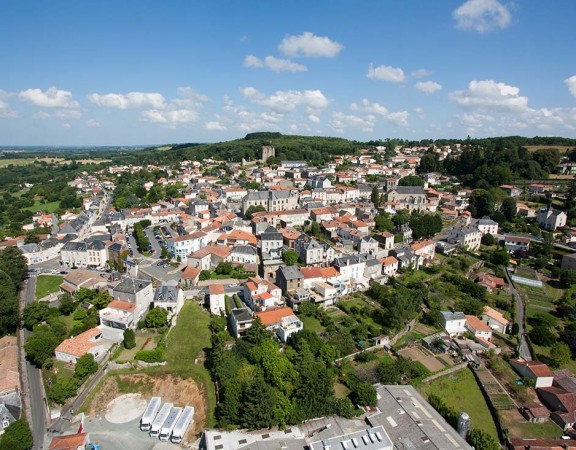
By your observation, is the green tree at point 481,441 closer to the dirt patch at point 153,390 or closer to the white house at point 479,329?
the white house at point 479,329

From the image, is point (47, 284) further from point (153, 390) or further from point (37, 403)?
point (153, 390)

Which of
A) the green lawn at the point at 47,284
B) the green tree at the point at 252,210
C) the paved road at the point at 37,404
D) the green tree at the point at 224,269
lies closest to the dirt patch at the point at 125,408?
the paved road at the point at 37,404

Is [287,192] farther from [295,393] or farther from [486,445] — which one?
[486,445]

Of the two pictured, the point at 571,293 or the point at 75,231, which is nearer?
the point at 571,293

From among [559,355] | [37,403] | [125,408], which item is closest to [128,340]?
[125,408]

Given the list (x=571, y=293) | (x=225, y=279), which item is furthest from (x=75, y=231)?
(x=571, y=293)

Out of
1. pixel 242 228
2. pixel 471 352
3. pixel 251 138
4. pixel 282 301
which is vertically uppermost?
pixel 251 138
